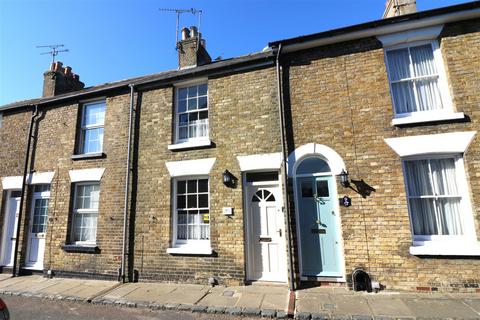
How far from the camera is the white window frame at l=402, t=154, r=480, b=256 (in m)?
5.44

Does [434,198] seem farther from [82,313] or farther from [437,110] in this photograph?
[82,313]

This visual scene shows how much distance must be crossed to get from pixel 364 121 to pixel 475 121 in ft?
7.03

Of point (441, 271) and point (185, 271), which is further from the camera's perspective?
point (185, 271)

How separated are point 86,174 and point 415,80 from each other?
9.19 m

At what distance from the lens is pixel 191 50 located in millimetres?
8547

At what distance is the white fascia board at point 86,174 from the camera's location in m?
8.08

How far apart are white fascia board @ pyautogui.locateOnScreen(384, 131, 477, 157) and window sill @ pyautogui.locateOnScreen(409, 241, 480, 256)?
6.17 feet

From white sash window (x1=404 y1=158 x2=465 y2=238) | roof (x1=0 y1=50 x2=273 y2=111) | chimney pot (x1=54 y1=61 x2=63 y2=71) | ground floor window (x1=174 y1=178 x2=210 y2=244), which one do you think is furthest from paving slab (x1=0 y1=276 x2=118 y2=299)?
white sash window (x1=404 y1=158 x2=465 y2=238)

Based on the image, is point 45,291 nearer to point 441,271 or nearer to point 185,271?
point 185,271

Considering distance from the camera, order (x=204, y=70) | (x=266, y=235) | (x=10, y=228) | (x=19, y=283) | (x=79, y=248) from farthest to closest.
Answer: (x=10, y=228) < (x=79, y=248) < (x=204, y=70) < (x=19, y=283) < (x=266, y=235)

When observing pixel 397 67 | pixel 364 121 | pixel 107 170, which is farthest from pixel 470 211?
pixel 107 170

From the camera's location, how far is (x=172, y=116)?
7.84 metres

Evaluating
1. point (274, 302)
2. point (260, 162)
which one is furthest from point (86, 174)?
point (274, 302)

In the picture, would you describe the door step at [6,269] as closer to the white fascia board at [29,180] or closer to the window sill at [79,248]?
the window sill at [79,248]
